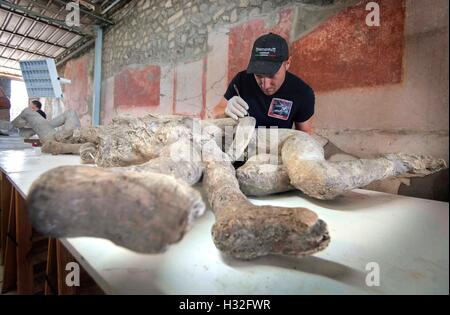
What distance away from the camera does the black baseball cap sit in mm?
1453

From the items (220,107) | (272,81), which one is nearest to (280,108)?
(272,81)

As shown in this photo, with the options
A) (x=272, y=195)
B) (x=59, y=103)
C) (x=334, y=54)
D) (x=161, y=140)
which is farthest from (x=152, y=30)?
(x=59, y=103)

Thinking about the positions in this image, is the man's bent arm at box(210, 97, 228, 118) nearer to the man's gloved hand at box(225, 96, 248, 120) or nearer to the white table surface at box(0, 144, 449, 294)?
the man's gloved hand at box(225, 96, 248, 120)

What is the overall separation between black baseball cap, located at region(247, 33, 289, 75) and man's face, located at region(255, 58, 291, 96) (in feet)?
0.24

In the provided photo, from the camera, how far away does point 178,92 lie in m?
2.97

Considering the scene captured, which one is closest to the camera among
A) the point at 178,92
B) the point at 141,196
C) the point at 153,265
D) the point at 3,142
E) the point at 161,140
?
the point at 141,196

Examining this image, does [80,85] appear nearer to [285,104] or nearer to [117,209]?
[285,104]

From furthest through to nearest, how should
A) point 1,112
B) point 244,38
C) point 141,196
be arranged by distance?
point 1,112
point 244,38
point 141,196

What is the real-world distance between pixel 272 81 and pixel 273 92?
110 millimetres

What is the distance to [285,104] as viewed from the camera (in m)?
1.70

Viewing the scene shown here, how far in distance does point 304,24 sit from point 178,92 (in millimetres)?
1695

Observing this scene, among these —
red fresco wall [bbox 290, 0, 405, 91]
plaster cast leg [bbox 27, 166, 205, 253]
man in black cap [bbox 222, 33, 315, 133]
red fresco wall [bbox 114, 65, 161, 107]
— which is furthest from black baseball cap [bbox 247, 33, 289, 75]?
red fresco wall [bbox 114, 65, 161, 107]

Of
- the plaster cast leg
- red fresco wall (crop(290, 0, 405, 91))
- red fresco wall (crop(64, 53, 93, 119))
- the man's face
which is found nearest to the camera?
the plaster cast leg
